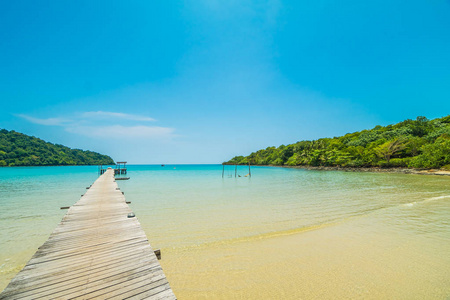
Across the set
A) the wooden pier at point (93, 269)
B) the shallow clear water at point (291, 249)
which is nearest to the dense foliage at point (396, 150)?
the shallow clear water at point (291, 249)

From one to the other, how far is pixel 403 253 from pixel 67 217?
409 inches

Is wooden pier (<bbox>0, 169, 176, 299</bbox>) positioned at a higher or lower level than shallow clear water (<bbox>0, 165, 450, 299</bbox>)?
higher

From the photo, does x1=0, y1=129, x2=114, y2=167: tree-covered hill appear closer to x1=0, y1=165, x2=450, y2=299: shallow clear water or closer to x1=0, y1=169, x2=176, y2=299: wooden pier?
x1=0, y1=165, x2=450, y2=299: shallow clear water

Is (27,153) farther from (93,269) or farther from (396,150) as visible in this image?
(396,150)

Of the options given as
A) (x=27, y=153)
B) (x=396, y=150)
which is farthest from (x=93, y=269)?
(x=27, y=153)

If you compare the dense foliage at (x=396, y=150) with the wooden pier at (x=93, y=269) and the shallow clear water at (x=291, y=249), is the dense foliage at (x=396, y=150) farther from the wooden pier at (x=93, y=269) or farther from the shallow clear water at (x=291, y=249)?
the wooden pier at (x=93, y=269)

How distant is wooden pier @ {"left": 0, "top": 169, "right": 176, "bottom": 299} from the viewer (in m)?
2.63

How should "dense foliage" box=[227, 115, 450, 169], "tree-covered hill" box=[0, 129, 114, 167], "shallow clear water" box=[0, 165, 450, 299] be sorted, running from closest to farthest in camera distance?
"shallow clear water" box=[0, 165, 450, 299], "dense foliage" box=[227, 115, 450, 169], "tree-covered hill" box=[0, 129, 114, 167]

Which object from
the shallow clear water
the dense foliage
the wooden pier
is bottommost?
the shallow clear water

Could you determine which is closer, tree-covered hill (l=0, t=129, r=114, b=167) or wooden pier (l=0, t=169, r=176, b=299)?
wooden pier (l=0, t=169, r=176, b=299)

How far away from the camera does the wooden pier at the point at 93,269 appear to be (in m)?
2.63

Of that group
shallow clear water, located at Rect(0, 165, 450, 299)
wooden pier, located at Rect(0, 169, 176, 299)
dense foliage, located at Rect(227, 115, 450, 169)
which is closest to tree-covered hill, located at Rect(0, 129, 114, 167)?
dense foliage, located at Rect(227, 115, 450, 169)

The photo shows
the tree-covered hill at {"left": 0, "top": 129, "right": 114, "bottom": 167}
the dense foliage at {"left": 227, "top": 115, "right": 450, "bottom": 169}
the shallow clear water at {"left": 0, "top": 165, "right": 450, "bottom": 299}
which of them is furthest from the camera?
the tree-covered hill at {"left": 0, "top": 129, "right": 114, "bottom": 167}

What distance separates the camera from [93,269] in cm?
323
